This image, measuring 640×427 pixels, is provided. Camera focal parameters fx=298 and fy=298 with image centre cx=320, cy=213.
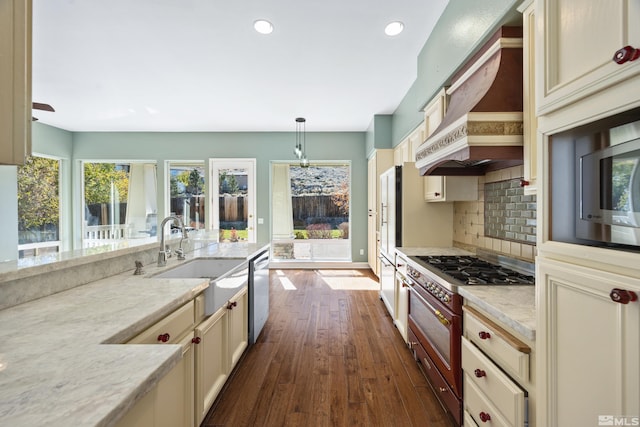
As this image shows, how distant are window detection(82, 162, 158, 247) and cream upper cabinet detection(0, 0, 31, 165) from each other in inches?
241

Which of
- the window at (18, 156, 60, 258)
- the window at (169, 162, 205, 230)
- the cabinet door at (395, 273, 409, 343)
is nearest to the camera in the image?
the cabinet door at (395, 273, 409, 343)

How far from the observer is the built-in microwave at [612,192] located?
0.73 m

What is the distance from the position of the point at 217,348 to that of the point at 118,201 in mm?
5805

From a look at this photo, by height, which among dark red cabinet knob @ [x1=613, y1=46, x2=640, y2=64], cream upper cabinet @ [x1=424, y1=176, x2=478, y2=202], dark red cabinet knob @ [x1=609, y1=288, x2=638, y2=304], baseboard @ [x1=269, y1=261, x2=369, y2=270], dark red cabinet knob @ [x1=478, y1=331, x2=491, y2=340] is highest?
dark red cabinet knob @ [x1=613, y1=46, x2=640, y2=64]

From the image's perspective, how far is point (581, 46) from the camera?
2.64 ft

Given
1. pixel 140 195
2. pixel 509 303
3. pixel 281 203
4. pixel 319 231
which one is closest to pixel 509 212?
pixel 509 303

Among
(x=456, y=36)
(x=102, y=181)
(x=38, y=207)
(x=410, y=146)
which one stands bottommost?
(x=38, y=207)

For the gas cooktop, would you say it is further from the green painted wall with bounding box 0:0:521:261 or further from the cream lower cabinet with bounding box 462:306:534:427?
the green painted wall with bounding box 0:0:521:261

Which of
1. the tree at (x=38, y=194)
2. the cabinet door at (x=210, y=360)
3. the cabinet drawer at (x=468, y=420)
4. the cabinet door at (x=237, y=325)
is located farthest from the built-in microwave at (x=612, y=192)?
the tree at (x=38, y=194)

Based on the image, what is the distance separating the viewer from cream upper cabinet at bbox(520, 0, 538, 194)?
4.88 ft

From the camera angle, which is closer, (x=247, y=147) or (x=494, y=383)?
(x=494, y=383)

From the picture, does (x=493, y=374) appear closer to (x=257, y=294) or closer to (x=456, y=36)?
(x=257, y=294)

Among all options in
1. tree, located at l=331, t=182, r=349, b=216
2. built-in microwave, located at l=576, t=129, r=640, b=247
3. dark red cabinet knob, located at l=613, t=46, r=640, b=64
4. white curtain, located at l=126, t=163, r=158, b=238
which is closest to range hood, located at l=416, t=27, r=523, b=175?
built-in microwave, located at l=576, t=129, r=640, b=247

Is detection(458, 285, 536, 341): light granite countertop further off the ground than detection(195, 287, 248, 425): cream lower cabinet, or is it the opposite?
detection(458, 285, 536, 341): light granite countertop
